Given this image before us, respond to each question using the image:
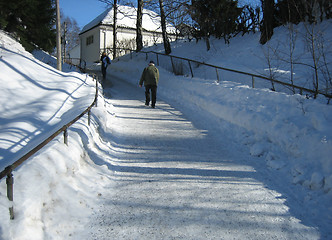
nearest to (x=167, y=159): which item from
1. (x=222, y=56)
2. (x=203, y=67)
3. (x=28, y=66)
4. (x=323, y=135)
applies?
(x=323, y=135)

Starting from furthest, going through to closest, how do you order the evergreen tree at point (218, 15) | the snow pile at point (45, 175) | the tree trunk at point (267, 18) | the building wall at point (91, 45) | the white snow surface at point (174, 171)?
the building wall at point (91, 45), the evergreen tree at point (218, 15), the tree trunk at point (267, 18), the white snow surface at point (174, 171), the snow pile at point (45, 175)

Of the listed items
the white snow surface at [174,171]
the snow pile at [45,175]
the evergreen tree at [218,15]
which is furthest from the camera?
the evergreen tree at [218,15]

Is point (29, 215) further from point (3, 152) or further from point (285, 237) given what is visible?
point (285, 237)

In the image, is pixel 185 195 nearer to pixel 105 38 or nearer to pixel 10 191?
pixel 10 191

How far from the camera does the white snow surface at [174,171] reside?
269cm

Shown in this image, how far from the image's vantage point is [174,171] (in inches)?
165

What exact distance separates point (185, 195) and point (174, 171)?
0.79 metres

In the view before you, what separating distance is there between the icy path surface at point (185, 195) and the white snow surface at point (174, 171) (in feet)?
0.05

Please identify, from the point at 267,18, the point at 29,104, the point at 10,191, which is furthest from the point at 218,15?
the point at 10,191

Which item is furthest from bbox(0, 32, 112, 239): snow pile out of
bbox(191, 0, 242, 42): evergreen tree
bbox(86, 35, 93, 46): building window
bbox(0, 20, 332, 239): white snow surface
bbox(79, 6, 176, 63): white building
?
bbox(86, 35, 93, 46): building window

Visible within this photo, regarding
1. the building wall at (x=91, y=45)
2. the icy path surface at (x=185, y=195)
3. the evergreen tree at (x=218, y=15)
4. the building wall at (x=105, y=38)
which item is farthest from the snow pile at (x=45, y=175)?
the building wall at (x=91, y=45)

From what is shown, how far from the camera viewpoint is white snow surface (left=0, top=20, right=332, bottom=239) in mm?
2689

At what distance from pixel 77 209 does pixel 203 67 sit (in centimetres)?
1218

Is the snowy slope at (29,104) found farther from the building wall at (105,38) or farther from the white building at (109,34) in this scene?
the building wall at (105,38)
